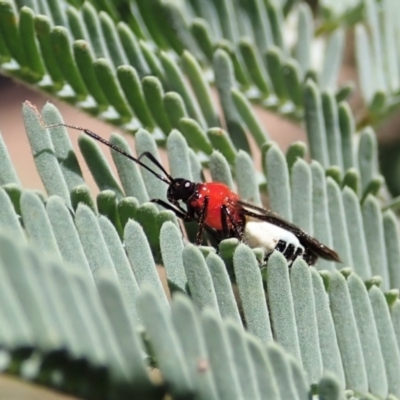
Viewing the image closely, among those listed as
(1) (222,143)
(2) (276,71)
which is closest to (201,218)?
(1) (222,143)

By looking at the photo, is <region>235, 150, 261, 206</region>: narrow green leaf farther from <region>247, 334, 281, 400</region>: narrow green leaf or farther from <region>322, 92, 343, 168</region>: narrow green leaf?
<region>247, 334, 281, 400</region>: narrow green leaf

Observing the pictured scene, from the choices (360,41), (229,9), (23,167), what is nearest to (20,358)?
(229,9)

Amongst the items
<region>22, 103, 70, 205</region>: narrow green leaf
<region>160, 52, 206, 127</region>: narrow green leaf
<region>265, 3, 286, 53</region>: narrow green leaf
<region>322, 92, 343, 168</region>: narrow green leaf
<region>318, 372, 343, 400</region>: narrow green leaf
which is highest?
<region>265, 3, 286, 53</region>: narrow green leaf

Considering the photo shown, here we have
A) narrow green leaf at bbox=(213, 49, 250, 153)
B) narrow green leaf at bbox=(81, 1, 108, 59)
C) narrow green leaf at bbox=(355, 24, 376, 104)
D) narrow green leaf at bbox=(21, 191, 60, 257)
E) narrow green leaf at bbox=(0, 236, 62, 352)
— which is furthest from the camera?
narrow green leaf at bbox=(355, 24, 376, 104)

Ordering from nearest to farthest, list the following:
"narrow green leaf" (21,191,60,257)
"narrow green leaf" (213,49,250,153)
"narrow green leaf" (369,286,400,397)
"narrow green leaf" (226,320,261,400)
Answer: "narrow green leaf" (226,320,261,400)
"narrow green leaf" (21,191,60,257)
"narrow green leaf" (369,286,400,397)
"narrow green leaf" (213,49,250,153)

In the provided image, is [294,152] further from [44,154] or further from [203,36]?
[44,154]

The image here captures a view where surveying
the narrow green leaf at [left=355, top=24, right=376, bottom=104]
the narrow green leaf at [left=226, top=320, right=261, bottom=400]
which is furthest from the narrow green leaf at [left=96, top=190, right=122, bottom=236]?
the narrow green leaf at [left=355, top=24, right=376, bottom=104]
